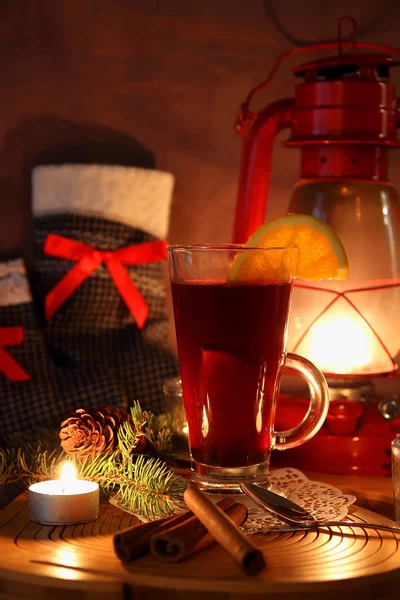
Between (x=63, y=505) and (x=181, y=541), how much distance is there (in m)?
0.15

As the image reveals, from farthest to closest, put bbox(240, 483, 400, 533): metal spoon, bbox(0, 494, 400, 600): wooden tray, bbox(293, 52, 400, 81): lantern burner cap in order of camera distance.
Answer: bbox(293, 52, 400, 81): lantern burner cap < bbox(240, 483, 400, 533): metal spoon < bbox(0, 494, 400, 600): wooden tray

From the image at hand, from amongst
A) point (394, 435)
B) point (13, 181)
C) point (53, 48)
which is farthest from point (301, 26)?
point (394, 435)

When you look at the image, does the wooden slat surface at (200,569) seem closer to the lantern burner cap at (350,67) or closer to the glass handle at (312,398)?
the glass handle at (312,398)

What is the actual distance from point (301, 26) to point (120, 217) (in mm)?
430

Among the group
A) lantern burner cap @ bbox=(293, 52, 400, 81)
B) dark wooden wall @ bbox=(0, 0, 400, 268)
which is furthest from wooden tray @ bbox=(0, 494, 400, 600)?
dark wooden wall @ bbox=(0, 0, 400, 268)

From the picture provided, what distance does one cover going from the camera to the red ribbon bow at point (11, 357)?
4.38ft

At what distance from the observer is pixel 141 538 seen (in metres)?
0.75

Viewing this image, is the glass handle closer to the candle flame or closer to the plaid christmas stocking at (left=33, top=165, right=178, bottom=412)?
the candle flame

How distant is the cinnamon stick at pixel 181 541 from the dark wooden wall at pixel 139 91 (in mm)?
774

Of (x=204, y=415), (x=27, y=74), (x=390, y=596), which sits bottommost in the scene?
(x=390, y=596)

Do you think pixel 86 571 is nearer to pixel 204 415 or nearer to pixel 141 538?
pixel 141 538

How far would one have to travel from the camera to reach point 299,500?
94 centimetres

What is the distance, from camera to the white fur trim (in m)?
1.37

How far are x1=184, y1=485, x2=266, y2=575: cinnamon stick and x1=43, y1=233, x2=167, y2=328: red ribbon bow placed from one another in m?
0.66
